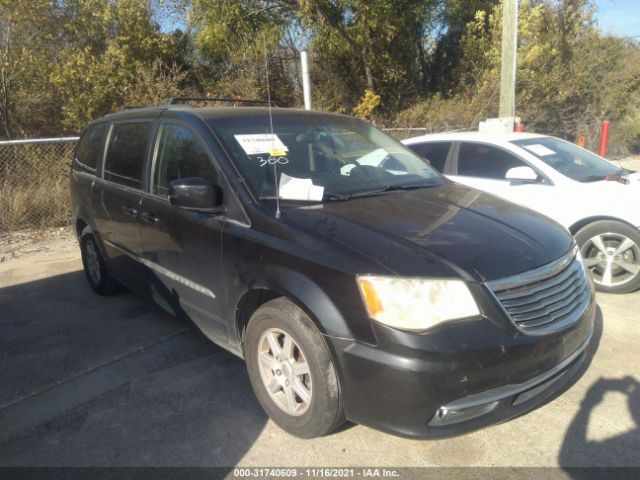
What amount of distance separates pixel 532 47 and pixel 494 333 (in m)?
16.9

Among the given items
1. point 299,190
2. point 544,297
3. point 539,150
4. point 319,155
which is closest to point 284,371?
point 299,190

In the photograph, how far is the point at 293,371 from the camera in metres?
2.66

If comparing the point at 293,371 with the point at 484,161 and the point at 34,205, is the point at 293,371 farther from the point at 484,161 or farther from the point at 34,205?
the point at 34,205

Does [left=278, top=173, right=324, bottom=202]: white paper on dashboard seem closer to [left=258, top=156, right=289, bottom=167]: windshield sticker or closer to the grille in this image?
[left=258, top=156, right=289, bottom=167]: windshield sticker

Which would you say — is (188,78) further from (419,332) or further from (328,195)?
(419,332)

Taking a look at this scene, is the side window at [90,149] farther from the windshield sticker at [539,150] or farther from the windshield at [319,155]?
the windshield sticker at [539,150]

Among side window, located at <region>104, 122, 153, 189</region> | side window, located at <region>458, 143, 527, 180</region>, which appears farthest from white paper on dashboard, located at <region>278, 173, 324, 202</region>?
side window, located at <region>458, 143, 527, 180</region>

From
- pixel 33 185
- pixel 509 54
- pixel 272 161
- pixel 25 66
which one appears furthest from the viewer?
pixel 25 66

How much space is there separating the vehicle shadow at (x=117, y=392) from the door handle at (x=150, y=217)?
0.74m

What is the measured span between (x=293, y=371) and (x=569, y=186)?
361 cm

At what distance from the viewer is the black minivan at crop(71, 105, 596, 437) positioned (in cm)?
229

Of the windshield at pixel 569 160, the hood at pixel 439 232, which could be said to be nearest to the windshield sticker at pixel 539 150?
the windshield at pixel 569 160

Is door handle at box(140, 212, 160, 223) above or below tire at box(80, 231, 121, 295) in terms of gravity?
above

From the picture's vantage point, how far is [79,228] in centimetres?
528
